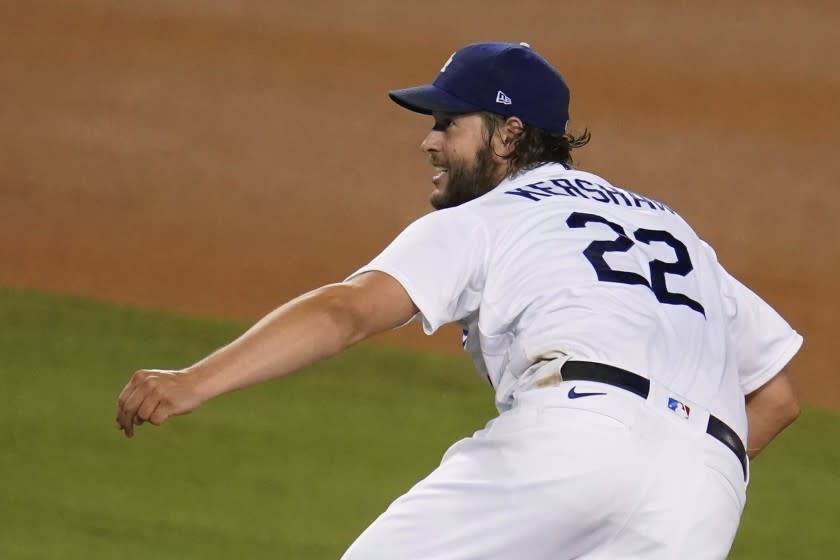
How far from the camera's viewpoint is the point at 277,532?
198 inches

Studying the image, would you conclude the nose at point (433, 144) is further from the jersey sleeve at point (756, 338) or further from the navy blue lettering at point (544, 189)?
the jersey sleeve at point (756, 338)

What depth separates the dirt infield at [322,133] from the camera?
830 centimetres

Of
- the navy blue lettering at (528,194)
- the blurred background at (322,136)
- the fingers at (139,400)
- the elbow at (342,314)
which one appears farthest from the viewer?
the blurred background at (322,136)

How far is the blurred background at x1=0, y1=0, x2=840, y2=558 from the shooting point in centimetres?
824

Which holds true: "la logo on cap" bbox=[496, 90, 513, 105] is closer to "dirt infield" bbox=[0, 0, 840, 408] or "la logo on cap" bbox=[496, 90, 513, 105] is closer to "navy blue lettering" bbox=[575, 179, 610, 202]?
"navy blue lettering" bbox=[575, 179, 610, 202]

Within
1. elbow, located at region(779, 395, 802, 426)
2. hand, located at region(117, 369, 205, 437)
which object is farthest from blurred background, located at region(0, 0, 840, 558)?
hand, located at region(117, 369, 205, 437)

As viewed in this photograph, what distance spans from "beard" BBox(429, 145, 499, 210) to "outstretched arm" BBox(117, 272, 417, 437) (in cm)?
50

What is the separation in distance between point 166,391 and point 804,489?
13.7ft

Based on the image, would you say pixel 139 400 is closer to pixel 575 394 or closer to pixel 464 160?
pixel 575 394

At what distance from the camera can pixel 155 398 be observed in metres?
2.32

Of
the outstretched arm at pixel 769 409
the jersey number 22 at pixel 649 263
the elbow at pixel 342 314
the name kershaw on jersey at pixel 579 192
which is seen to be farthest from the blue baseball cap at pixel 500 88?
the outstretched arm at pixel 769 409

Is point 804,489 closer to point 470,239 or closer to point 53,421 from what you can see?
point 53,421

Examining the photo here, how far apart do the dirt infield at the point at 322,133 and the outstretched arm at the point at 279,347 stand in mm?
5098

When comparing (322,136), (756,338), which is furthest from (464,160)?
(322,136)
